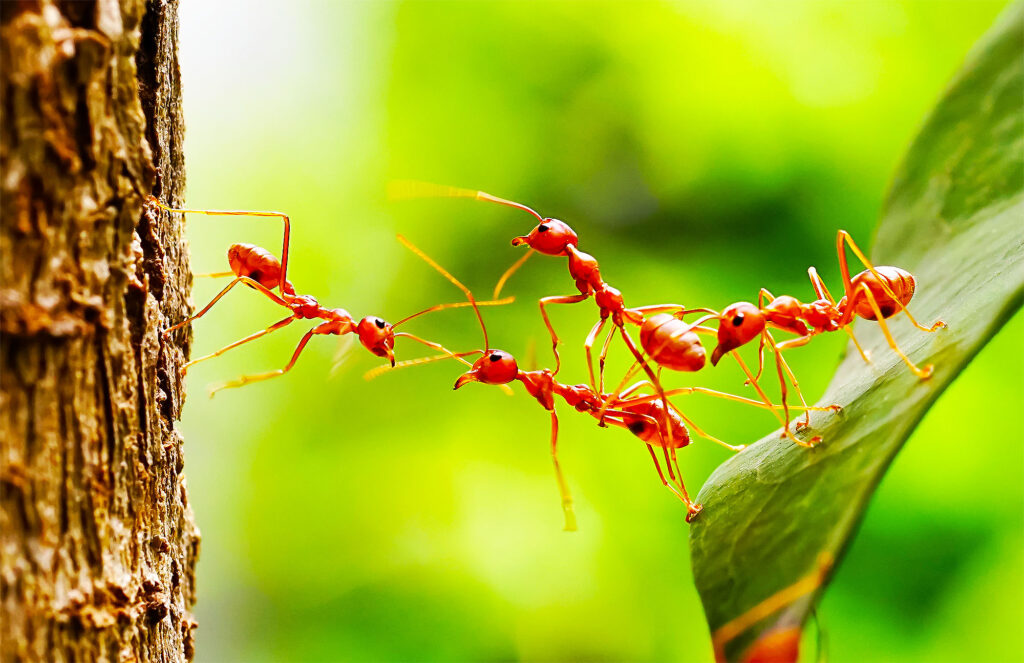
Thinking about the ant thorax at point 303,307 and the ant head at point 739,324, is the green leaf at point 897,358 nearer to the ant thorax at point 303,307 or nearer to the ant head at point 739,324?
the ant head at point 739,324

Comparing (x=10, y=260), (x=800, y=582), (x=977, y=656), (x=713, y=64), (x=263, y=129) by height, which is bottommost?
(x=977, y=656)

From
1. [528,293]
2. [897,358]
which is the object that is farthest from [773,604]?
[528,293]

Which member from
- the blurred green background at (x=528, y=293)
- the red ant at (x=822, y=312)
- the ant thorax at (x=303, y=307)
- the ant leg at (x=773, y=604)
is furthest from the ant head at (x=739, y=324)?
the blurred green background at (x=528, y=293)

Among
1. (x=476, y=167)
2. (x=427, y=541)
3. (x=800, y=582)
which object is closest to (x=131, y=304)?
(x=800, y=582)

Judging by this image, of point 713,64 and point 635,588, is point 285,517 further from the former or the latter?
point 713,64

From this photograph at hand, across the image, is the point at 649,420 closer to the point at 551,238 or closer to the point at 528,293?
the point at 551,238

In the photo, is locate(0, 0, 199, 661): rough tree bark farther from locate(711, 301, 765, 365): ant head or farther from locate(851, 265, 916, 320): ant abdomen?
locate(851, 265, 916, 320): ant abdomen
